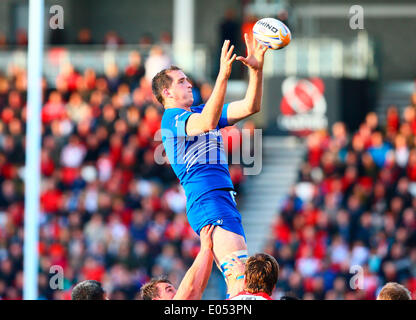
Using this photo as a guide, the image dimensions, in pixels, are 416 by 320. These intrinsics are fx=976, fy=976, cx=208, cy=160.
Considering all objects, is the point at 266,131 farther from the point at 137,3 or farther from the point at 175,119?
the point at 175,119

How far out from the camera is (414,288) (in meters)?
15.4

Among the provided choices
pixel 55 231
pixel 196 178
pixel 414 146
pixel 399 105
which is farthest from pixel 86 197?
pixel 196 178

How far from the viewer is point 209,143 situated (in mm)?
7602

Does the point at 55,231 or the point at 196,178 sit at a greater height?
the point at 196,178

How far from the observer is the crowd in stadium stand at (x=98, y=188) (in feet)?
56.3

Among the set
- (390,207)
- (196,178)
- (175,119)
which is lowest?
(390,207)

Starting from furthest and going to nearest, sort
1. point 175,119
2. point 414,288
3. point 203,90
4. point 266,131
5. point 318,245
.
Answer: point 266,131
point 203,90
point 318,245
point 414,288
point 175,119

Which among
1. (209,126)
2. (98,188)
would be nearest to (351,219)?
(98,188)

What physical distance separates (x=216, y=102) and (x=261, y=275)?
4.51ft

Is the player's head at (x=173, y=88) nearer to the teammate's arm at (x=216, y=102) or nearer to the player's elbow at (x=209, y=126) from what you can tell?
the teammate's arm at (x=216, y=102)

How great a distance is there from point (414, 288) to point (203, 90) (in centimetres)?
675

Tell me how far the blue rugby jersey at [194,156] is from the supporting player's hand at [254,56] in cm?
60

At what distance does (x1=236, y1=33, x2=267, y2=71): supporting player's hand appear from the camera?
716 centimetres

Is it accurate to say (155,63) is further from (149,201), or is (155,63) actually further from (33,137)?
(33,137)
